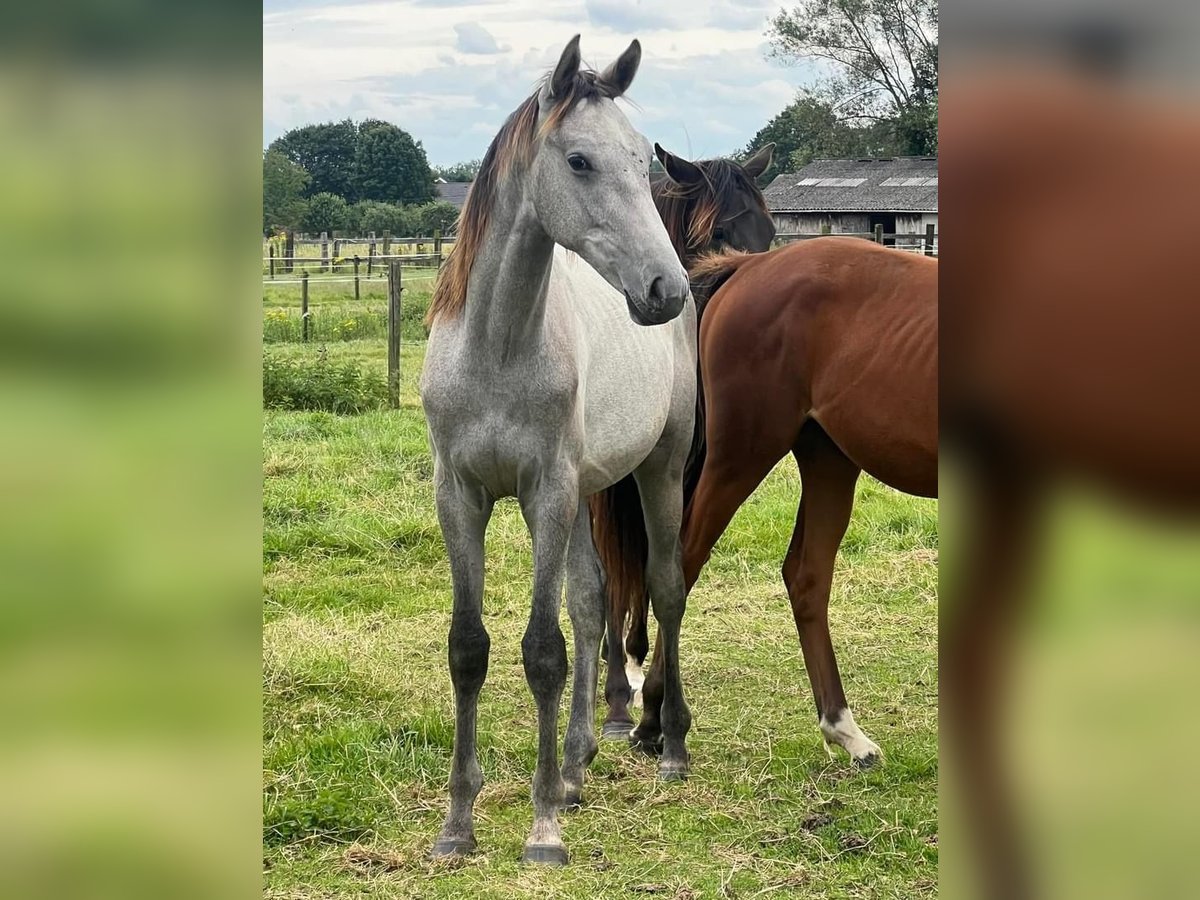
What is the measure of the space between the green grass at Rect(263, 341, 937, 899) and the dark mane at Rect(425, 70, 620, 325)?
4.93ft

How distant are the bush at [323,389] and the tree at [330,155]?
11598 millimetres

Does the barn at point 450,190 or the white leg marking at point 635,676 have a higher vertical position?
the barn at point 450,190

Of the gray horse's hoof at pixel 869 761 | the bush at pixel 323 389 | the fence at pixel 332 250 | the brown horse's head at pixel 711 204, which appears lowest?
the gray horse's hoof at pixel 869 761

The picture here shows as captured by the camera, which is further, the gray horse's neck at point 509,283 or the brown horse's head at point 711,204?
the brown horse's head at point 711,204

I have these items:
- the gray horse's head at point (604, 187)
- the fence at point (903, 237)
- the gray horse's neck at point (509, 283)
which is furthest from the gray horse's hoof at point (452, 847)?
the fence at point (903, 237)

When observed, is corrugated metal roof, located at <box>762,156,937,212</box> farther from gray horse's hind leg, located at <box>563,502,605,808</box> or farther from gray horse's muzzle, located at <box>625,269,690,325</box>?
gray horse's muzzle, located at <box>625,269,690,325</box>

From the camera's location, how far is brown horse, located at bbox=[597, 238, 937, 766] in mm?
3770

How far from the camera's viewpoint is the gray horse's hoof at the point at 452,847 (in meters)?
3.27

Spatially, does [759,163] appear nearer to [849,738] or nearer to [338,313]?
[849,738]

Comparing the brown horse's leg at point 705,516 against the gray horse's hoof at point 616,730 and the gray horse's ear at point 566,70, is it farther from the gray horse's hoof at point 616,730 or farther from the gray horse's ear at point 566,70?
the gray horse's ear at point 566,70

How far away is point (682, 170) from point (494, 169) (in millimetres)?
2043

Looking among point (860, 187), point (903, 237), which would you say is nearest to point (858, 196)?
point (860, 187)

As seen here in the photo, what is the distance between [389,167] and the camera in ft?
87.6

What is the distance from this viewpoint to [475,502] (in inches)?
131
